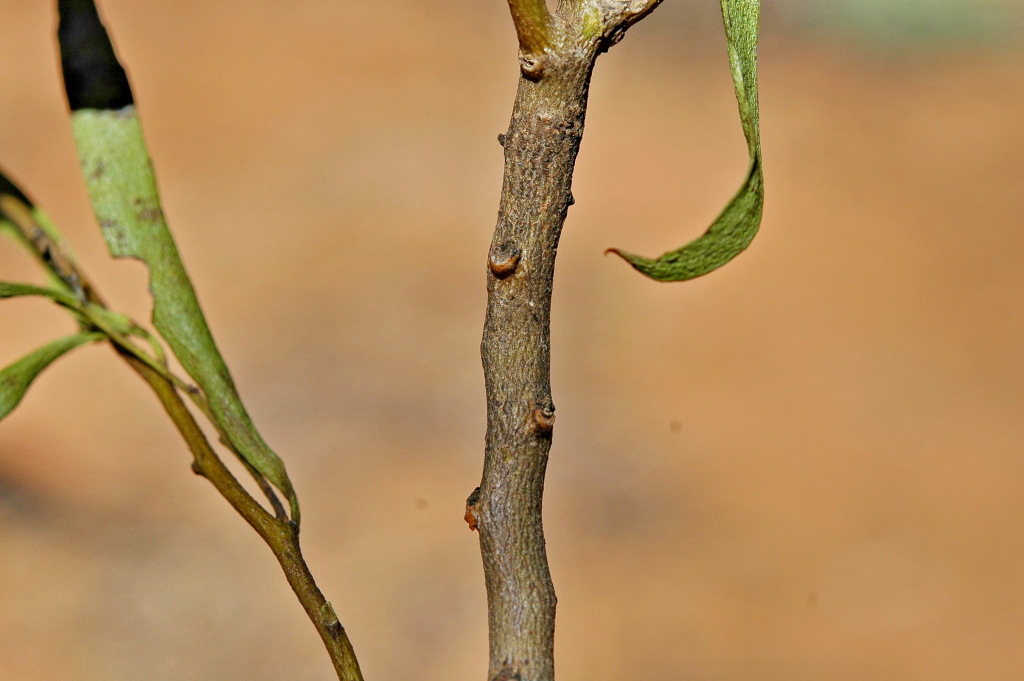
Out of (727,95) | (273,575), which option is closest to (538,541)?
(273,575)

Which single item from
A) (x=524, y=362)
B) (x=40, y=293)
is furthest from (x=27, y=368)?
(x=524, y=362)

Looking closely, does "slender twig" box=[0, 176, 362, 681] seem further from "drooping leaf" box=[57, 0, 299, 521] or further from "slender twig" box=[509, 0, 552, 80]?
"slender twig" box=[509, 0, 552, 80]

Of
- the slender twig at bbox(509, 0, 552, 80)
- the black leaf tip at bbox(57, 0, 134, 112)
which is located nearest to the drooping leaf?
the black leaf tip at bbox(57, 0, 134, 112)

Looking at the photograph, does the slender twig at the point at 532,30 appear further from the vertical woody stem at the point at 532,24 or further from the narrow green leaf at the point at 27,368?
the narrow green leaf at the point at 27,368

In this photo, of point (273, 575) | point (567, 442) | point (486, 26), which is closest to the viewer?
point (273, 575)

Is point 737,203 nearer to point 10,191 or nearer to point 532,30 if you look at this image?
point 532,30

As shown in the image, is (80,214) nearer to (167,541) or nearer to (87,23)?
(167,541)

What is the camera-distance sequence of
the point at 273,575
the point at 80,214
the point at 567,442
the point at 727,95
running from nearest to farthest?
the point at 273,575
the point at 567,442
the point at 80,214
the point at 727,95
